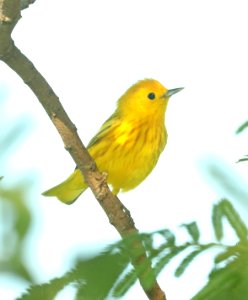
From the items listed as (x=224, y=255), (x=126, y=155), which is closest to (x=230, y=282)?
(x=224, y=255)

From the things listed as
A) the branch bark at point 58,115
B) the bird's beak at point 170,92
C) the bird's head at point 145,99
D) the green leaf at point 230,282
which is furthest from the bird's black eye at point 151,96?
the green leaf at point 230,282

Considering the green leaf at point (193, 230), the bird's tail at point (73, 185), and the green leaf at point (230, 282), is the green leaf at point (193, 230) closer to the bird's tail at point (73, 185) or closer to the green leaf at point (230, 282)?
the green leaf at point (230, 282)

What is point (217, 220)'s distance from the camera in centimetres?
75

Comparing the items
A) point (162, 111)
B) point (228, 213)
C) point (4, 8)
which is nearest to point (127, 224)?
point (4, 8)

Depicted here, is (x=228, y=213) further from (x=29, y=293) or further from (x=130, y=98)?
(x=130, y=98)

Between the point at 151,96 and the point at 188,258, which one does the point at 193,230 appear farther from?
the point at 151,96

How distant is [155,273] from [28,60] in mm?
2169

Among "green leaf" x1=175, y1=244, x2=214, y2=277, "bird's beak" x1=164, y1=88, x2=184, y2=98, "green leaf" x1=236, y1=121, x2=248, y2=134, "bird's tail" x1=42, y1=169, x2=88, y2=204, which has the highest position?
"bird's beak" x1=164, y1=88, x2=184, y2=98

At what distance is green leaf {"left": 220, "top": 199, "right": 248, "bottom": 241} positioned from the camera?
2.38ft

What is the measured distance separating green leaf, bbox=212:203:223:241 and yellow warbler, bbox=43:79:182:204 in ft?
17.0

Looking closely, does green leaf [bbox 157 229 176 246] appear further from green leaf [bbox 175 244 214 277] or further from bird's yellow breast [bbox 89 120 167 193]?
bird's yellow breast [bbox 89 120 167 193]

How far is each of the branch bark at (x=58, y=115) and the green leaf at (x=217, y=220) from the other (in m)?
1.22

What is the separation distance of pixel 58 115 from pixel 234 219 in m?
2.26

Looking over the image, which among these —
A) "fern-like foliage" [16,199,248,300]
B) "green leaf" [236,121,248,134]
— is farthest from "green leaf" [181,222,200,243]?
"green leaf" [236,121,248,134]
